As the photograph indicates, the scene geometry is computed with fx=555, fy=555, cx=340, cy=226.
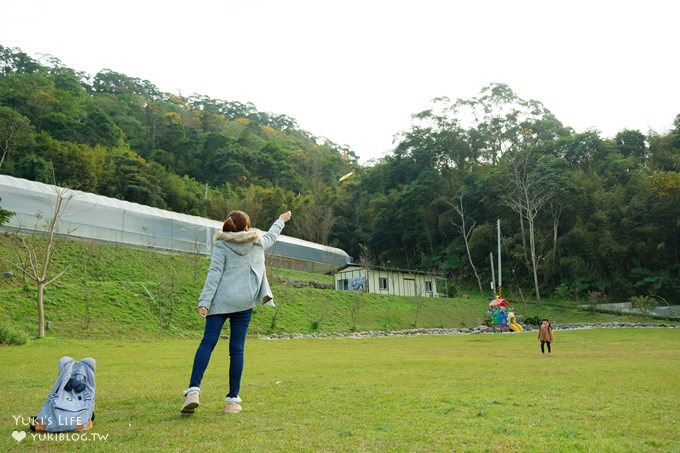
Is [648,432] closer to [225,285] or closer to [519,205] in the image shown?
[225,285]

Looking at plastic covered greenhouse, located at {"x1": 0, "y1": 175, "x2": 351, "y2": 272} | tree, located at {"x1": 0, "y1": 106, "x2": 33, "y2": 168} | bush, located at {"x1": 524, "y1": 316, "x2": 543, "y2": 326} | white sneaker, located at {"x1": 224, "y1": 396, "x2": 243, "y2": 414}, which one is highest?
tree, located at {"x1": 0, "y1": 106, "x2": 33, "y2": 168}

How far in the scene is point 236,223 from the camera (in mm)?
4520

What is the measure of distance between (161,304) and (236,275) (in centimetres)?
1756

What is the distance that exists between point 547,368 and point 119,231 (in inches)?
991

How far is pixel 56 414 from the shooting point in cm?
345

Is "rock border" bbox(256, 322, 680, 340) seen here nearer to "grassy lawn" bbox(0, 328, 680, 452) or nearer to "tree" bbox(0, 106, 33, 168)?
"grassy lawn" bbox(0, 328, 680, 452)

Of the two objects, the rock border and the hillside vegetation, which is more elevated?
the hillside vegetation

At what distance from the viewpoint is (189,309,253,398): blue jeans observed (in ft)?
13.5

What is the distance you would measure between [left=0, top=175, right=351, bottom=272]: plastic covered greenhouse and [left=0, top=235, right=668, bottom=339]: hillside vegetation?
6.05ft

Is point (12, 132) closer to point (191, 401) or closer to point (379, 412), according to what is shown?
point (191, 401)

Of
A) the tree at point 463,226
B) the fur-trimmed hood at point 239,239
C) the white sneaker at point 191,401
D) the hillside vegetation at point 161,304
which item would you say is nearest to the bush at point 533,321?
the hillside vegetation at point 161,304

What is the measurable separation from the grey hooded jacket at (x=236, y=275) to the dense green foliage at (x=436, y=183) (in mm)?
30648

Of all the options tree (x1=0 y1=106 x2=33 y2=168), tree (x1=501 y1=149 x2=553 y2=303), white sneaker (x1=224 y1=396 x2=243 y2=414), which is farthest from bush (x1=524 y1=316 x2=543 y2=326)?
tree (x1=0 y1=106 x2=33 y2=168)

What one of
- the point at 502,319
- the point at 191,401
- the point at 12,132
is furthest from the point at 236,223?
the point at 12,132
